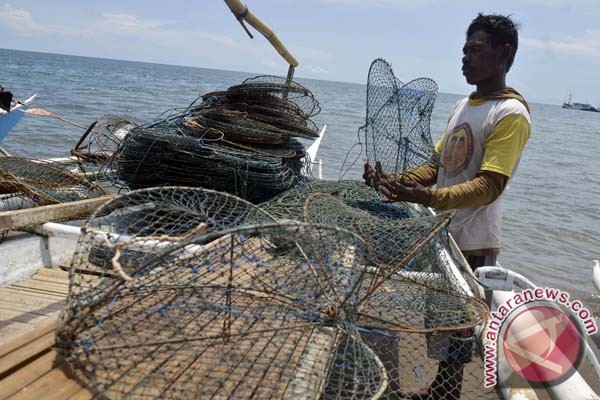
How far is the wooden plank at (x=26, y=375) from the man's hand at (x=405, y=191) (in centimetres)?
176

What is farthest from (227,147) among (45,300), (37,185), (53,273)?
(37,185)

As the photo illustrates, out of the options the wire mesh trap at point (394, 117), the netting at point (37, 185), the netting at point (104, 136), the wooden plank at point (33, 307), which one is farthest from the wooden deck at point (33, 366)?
the netting at point (104, 136)

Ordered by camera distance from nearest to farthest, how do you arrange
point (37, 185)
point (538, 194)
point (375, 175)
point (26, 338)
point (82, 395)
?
point (82, 395), point (26, 338), point (375, 175), point (37, 185), point (538, 194)

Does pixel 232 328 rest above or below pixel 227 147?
below

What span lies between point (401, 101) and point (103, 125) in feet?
13.3

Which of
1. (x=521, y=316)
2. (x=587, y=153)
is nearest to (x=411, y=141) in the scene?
(x=521, y=316)

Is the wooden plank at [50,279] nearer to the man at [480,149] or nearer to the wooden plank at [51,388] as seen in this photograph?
the wooden plank at [51,388]

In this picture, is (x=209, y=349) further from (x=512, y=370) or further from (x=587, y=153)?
(x=587, y=153)

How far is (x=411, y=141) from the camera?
342 centimetres

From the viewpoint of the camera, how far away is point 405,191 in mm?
2439

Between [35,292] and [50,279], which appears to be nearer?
[35,292]

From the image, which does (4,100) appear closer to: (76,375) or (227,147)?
(227,147)

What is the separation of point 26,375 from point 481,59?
101 inches

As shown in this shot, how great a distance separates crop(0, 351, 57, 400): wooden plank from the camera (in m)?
1.67
